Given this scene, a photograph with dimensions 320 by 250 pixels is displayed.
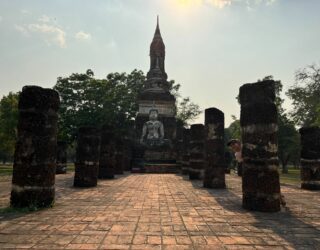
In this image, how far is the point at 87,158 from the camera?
1198 centimetres

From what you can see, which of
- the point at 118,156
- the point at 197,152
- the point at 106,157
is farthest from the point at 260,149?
the point at 118,156

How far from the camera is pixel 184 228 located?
5203mm

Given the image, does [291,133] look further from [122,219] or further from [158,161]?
[122,219]

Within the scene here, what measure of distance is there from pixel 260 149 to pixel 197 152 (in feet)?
29.2

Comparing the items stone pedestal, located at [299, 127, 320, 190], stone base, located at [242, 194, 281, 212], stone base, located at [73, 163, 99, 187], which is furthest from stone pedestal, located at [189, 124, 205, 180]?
stone base, located at [242, 194, 281, 212]

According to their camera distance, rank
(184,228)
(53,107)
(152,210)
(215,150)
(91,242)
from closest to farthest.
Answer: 1. (91,242)
2. (184,228)
3. (152,210)
4. (53,107)
5. (215,150)

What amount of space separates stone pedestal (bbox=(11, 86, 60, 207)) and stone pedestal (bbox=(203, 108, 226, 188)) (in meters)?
6.46

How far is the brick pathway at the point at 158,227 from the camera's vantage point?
4301 millimetres

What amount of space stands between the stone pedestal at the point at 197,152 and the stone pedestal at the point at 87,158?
587 centimetres

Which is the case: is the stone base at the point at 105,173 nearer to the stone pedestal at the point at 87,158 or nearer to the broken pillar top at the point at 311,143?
the stone pedestal at the point at 87,158

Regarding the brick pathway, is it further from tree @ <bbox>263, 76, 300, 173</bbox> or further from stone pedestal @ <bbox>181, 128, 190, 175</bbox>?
tree @ <bbox>263, 76, 300, 173</bbox>

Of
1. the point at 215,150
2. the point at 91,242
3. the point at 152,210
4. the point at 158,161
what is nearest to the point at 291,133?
the point at 158,161

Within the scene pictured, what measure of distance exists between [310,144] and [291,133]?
24485 mm

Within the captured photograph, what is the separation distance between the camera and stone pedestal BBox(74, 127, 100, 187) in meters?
11.8
